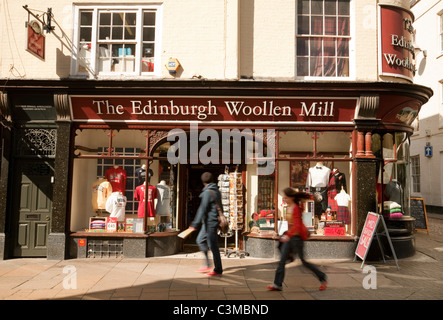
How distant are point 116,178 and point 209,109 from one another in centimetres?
307

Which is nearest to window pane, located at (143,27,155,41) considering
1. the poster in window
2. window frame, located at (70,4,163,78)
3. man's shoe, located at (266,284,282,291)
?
window frame, located at (70,4,163,78)

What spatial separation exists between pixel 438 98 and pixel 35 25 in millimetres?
19127

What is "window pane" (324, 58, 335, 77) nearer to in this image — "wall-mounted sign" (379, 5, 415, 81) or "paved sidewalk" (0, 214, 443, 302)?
"wall-mounted sign" (379, 5, 415, 81)

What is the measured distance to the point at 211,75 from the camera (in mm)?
9180

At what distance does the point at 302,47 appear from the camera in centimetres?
953

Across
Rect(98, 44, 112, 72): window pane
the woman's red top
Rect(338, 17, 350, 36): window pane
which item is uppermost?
Rect(338, 17, 350, 36): window pane

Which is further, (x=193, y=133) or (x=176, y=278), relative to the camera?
(x=193, y=133)

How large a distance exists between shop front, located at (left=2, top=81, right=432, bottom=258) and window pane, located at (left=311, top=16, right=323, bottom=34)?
160cm

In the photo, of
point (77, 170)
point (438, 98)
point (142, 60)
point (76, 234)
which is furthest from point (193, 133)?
point (438, 98)

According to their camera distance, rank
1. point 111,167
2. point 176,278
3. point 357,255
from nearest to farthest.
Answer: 1. point 176,278
2. point 357,255
3. point 111,167

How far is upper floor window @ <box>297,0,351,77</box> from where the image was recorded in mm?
9531
